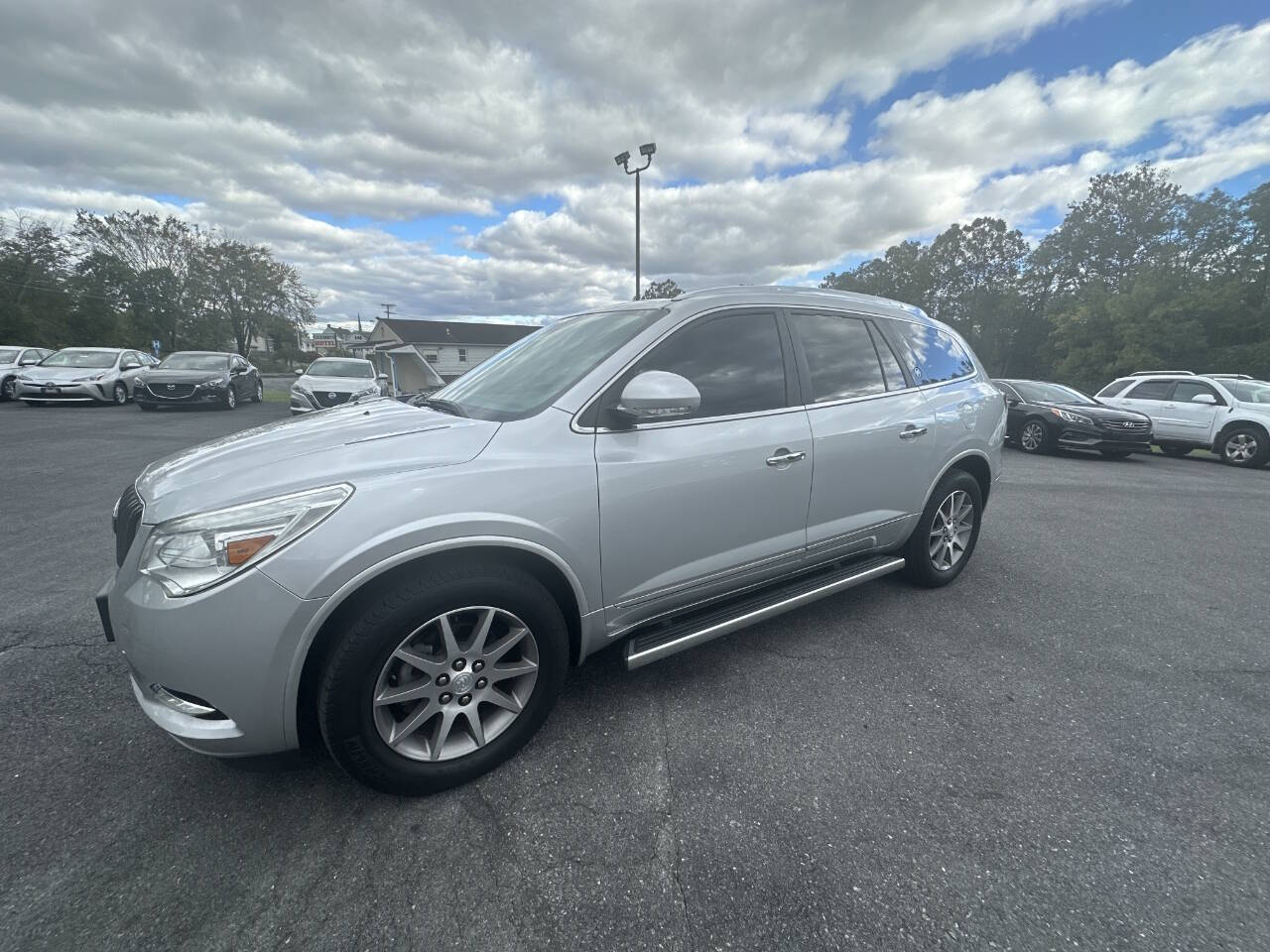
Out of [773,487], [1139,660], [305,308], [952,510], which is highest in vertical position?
[305,308]

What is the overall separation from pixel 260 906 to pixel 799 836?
5.25ft

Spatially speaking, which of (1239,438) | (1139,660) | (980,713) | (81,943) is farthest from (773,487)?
(1239,438)

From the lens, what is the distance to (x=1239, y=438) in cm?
1015

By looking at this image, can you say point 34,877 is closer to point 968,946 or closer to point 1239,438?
point 968,946

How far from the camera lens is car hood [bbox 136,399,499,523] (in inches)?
68.2

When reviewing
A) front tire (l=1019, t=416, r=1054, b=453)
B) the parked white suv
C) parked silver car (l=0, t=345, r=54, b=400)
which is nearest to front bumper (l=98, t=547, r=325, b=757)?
front tire (l=1019, t=416, r=1054, b=453)

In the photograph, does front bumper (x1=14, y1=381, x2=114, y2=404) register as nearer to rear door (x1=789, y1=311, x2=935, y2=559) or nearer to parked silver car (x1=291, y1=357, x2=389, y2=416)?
parked silver car (x1=291, y1=357, x2=389, y2=416)

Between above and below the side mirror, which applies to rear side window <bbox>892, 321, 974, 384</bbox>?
above

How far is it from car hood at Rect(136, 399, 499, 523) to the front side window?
17.1 m

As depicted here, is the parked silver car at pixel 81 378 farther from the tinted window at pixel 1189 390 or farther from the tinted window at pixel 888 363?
the tinted window at pixel 1189 390

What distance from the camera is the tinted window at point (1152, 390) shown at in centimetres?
1132

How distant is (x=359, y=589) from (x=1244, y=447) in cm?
1486

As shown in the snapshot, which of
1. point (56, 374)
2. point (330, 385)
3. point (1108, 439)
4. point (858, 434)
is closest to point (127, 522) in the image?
point (858, 434)

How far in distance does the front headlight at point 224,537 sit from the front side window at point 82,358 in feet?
58.2
